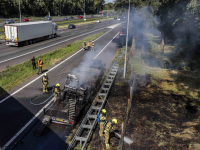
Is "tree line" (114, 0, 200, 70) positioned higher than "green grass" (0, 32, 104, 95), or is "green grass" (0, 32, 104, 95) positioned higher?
"tree line" (114, 0, 200, 70)

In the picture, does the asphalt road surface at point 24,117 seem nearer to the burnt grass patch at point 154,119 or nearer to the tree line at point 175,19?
the burnt grass patch at point 154,119

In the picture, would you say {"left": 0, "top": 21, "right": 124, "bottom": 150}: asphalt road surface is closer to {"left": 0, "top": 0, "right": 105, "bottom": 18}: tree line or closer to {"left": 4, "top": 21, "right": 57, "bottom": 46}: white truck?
{"left": 4, "top": 21, "right": 57, "bottom": 46}: white truck

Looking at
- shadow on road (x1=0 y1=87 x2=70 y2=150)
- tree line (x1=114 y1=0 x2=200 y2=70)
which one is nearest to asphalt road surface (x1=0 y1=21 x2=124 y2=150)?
shadow on road (x1=0 y1=87 x2=70 y2=150)

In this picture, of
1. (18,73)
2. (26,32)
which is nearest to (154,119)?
(18,73)

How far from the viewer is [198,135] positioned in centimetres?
984

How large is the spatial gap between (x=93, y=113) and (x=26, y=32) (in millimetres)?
24129

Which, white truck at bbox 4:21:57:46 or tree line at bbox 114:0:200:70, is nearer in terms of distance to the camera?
tree line at bbox 114:0:200:70

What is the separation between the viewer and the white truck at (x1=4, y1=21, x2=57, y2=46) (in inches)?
1139

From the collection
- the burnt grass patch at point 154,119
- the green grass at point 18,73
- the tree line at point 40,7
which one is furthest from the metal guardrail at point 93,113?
the tree line at point 40,7

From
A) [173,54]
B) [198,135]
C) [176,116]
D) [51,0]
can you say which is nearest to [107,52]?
[173,54]

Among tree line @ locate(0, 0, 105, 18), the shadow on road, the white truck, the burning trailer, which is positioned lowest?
the shadow on road

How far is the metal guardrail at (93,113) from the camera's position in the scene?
9073 mm

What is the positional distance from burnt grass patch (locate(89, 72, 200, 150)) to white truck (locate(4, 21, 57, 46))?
20.9 m

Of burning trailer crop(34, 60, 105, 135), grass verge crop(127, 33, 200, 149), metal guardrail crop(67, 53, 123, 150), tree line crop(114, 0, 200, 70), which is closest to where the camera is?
metal guardrail crop(67, 53, 123, 150)
